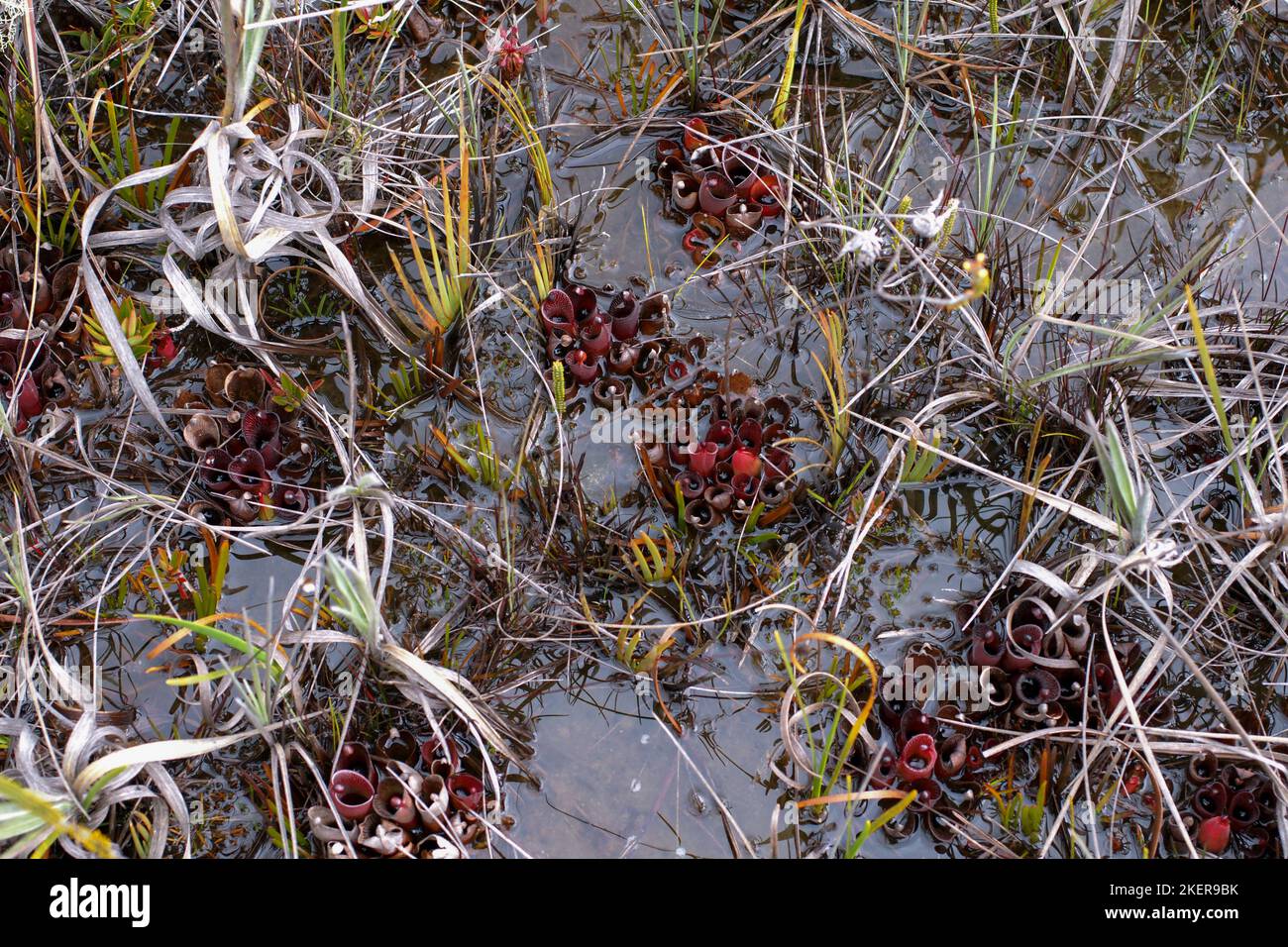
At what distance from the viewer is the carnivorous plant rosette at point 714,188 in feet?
13.1

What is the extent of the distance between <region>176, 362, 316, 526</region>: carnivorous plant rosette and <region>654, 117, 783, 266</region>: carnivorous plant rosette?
177 cm

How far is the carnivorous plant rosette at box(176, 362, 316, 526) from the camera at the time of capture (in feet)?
11.5

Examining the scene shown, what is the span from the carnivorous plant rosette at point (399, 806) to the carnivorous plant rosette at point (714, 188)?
218cm

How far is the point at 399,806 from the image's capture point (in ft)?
10.2

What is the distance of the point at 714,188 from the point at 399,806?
262 cm

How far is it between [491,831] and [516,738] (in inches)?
11.9
